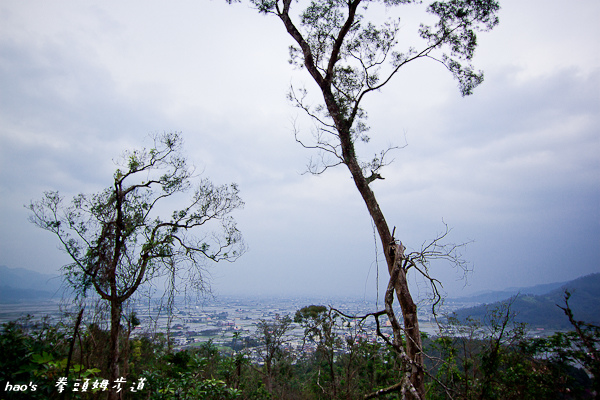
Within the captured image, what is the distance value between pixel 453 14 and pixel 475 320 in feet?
17.1

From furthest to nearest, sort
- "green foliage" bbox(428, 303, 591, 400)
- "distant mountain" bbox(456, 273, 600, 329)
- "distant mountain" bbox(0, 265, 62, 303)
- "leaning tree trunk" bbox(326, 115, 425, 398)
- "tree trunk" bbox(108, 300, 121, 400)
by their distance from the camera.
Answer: "distant mountain" bbox(0, 265, 62, 303)
"distant mountain" bbox(456, 273, 600, 329)
"tree trunk" bbox(108, 300, 121, 400)
"green foliage" bbox(428, 303, 591, 400)
"leaning tree trunk" bbox(326, 115, 425, 398)

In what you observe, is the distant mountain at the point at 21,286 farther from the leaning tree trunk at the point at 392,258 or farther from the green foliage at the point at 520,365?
the green foliage at the point at 520,365

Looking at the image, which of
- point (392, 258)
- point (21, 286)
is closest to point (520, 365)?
point (392, 258)

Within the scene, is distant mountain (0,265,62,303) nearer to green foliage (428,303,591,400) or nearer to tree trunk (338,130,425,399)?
tree trunk (338,130,425,399)

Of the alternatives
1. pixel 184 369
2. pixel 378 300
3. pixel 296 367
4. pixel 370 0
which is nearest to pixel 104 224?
pixel 184 369

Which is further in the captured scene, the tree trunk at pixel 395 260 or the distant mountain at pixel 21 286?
the distant mountain at pixel 21 286

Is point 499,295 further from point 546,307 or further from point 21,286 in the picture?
point 21,286

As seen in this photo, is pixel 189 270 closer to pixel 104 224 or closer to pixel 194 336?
pixel 104 224

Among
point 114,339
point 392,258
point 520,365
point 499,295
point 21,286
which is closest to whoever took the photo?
point 392,258

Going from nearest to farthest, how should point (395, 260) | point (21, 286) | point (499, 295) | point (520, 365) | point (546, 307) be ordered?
point (395, 260), point (520, 365), point (546, 307), point (499, 295), point (21, 286)

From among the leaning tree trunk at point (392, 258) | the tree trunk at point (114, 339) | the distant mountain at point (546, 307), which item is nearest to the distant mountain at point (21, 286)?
the tree trunk at point (114, 339)

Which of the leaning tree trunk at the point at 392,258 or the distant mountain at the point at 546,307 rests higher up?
the leaning tree trunk at the point at 392,258

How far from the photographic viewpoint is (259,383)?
7.71m

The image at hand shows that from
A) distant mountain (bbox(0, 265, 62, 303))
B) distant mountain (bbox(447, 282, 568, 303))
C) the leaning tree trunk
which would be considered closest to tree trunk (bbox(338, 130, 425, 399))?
the leaning tree trunk
